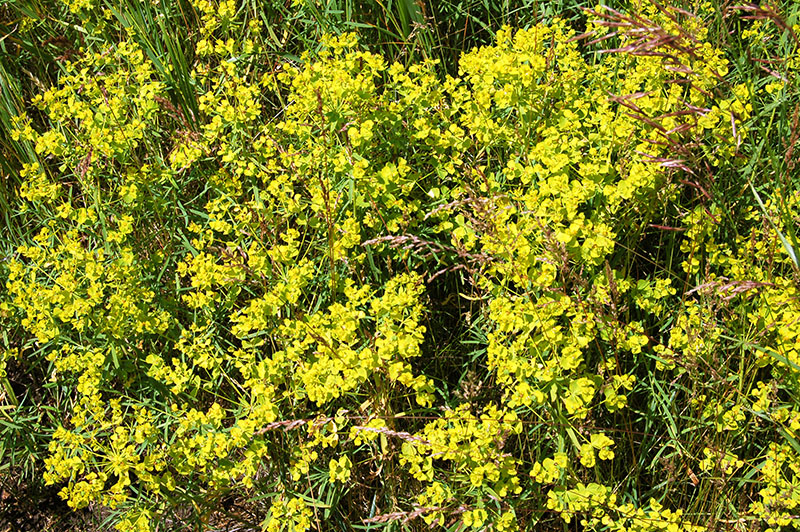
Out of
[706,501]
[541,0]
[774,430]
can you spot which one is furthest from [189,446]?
[541,0]

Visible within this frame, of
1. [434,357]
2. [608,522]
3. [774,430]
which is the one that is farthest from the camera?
[434,357]

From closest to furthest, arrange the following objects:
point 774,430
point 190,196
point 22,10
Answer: point 774,430
point 190,196
point 22,10

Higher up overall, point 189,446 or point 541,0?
point 541,0

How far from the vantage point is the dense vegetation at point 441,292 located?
2180 millimetres

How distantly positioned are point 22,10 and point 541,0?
219 cm

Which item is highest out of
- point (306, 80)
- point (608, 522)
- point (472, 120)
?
point (306, 80)

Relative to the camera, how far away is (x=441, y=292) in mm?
2895

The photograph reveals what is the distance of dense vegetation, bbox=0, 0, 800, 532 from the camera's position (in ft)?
7.15

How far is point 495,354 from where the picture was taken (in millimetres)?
2186

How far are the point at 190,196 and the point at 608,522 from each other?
199 cm

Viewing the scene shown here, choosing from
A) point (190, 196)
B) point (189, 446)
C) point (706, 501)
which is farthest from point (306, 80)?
point (706, 501)

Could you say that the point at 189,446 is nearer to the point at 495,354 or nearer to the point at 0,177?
the point at 495,354

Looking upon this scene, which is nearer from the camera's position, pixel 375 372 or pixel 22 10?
A: pixel 375 372

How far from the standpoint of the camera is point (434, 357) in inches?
105
